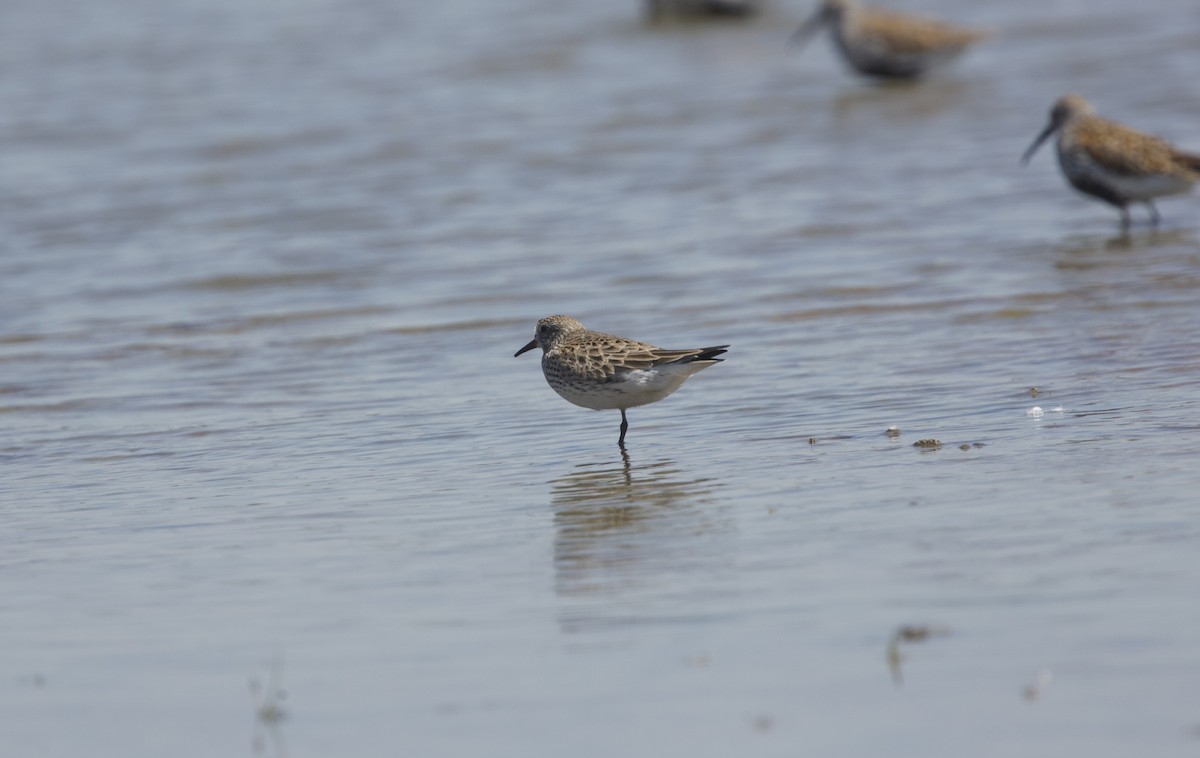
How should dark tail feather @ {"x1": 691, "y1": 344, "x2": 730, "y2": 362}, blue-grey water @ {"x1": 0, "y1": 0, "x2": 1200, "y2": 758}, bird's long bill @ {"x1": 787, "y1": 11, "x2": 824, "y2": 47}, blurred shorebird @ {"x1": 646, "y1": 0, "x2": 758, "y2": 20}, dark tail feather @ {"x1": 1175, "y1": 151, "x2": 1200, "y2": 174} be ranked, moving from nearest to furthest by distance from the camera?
blue-grey water @ {"x1": 0, "y1": 0, "x2": 1200, "y2": 758}
dark tail feather @ {"x1": 691, "y1": 344, "x2": 730, "y2": 362}
dark tail feather @ {"x1": 1175, "y1": 151, "x2": 1200, "y2": 174}
bird's long bill @ {"x1": 787, "y1": 11, "x2": 824, "y2": 47}
blurred shorebird @ {"x1": 646, "y1": 0, "x2": 758, "y2": 20}

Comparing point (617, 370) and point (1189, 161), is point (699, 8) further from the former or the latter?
point (617, 370)

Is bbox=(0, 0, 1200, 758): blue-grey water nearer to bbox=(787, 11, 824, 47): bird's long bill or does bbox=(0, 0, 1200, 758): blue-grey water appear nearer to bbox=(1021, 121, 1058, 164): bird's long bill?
bbox=(1021, 121, 1058, 164): bird's long bill

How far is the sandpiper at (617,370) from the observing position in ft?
25.6

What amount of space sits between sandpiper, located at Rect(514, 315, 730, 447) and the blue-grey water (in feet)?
0.86

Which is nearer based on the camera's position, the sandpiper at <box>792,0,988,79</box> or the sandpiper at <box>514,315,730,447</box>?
the sandpiper at <box>514,315,730,447</box>

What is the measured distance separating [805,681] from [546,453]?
3570 millimetres

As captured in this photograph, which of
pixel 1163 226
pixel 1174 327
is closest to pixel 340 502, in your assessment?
pixel 1174 327

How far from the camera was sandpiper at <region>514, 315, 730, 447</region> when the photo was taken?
779 centimetres

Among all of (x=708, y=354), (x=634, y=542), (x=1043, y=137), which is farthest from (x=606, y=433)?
(x=1043, y=137)

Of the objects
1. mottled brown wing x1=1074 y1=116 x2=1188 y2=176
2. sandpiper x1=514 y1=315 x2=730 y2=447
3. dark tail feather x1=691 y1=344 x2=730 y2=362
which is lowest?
mottled brown wing x1=1074 y1=116 x2=1188 y2=176

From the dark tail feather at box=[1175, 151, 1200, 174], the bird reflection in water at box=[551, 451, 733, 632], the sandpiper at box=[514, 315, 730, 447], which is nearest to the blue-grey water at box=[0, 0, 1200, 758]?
the bird reflection in water at box=[551, 451, 733, 632]

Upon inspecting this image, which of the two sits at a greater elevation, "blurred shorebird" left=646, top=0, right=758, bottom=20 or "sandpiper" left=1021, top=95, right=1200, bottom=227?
"sandpiper" left=1021, top=95, right=1200, bottom=227

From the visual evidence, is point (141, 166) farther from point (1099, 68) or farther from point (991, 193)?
point (1099, 68)

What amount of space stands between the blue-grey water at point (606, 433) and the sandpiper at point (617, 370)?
26cm
